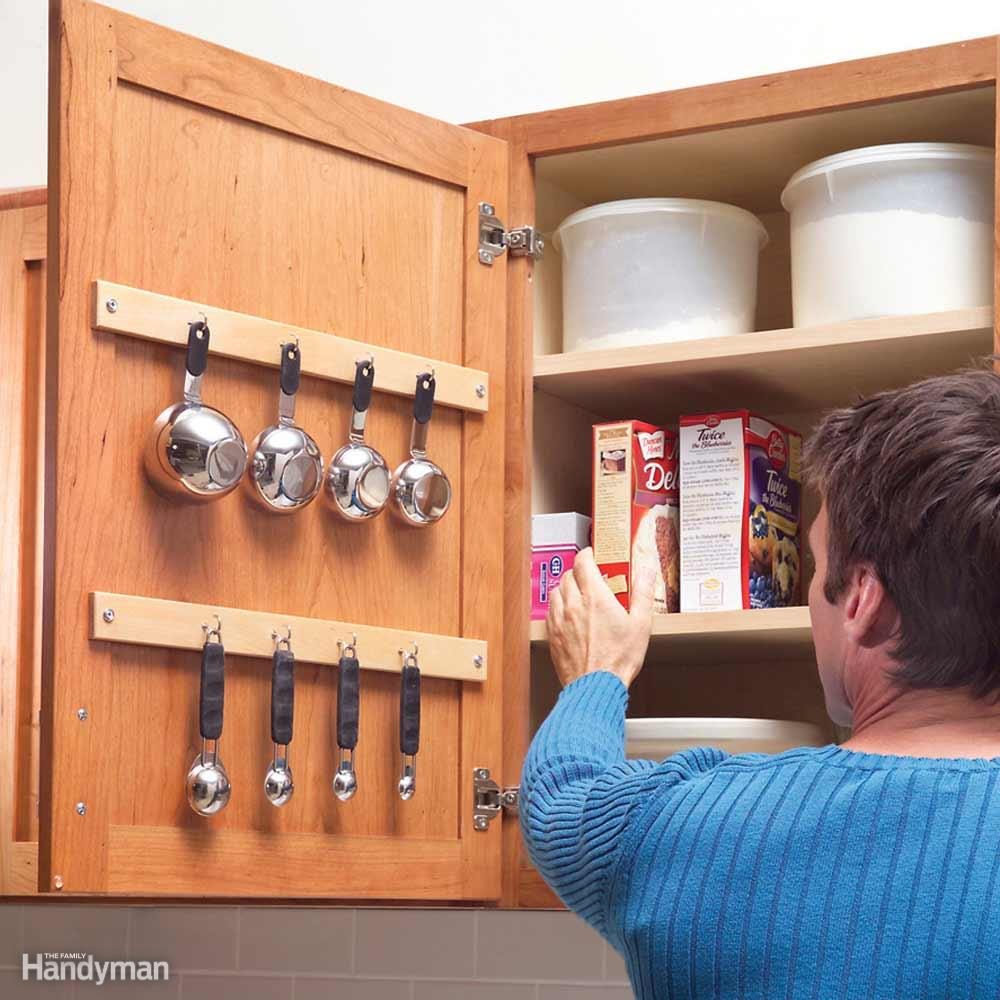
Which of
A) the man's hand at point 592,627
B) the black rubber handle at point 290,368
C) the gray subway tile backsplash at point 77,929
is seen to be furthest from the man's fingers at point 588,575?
the gray subway tile backsplash at point 77,929

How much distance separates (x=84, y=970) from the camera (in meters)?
2.57

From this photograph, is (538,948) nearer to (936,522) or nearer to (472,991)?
(472,991)

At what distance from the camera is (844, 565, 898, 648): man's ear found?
120 cm

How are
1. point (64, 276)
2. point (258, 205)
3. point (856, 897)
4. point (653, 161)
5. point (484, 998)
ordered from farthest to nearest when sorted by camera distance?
point (484, 998) < point (653, 161) < point (258, 205) < point (64, 276) < point (856, 897)

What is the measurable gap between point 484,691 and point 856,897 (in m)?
0.68

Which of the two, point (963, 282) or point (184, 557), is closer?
point (184, 557)

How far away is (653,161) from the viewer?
1929mm

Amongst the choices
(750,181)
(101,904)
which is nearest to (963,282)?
(750,181)

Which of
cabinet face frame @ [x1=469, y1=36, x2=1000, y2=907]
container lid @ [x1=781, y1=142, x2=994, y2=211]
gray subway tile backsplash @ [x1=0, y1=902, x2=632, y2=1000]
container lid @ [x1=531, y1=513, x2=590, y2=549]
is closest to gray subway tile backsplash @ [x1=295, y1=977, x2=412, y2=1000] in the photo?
gray subway tile backsplash @ [x1=0, y1=902, x2=632, y2=1000]

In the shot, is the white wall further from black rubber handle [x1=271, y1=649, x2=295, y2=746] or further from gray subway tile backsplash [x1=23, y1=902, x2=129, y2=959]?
black rubber handle [x1=271, y1=649, x2=295, y2=746]

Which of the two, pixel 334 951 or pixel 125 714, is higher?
pixel 125 714

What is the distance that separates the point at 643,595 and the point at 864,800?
0.59 m

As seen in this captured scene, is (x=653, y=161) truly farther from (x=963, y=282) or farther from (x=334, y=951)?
(x=334, y=951)

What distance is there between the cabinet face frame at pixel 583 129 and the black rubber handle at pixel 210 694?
15.0 inches
